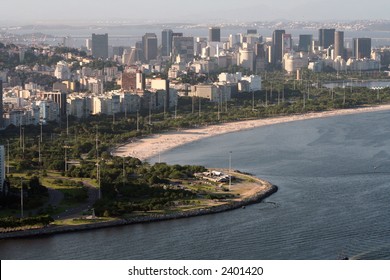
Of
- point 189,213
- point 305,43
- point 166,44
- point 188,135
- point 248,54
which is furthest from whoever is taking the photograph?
point 305,43

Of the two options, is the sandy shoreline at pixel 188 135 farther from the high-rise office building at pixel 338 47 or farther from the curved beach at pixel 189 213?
the high-rise office building at pixel 338 47

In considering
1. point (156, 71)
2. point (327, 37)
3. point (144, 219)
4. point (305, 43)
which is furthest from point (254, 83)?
point (305, 43)

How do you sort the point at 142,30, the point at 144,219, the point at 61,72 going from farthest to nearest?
the point at 142,30
the point at 61,72
the point at 144,219

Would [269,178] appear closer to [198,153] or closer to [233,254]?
[198,153]

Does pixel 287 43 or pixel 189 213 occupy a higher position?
pixel 189 213

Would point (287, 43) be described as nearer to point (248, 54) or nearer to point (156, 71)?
point (248, 54)

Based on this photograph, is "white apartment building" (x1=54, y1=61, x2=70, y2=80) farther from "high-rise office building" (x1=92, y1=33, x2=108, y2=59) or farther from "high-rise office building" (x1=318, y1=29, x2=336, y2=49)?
"high-rise office building" (x1=318, y1=29, x2=336, y2=49)
